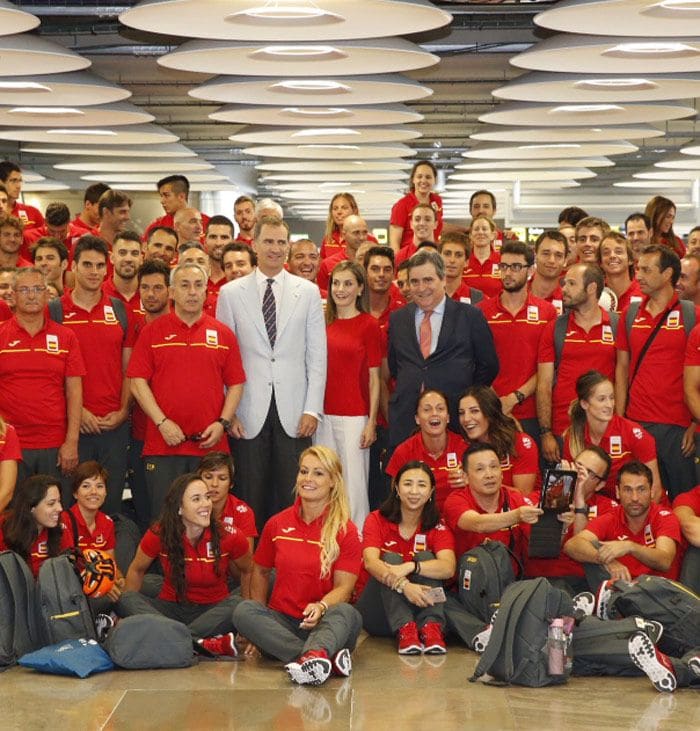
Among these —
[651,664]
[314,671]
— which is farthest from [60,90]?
[651,664]

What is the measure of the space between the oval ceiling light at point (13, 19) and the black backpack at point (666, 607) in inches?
193

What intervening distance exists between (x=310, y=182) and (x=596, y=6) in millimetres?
17970

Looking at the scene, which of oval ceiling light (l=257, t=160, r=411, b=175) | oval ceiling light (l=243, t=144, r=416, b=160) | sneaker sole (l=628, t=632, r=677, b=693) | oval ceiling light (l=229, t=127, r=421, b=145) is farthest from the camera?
oval ceiling light (l=257, t=160, r=411, b=175)

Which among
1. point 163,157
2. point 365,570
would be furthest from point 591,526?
point 163,157

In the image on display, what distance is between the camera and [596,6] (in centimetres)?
877

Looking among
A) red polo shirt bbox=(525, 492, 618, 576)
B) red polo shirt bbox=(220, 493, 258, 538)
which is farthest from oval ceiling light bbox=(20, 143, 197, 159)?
red polo shirt bbox=(525, 492, 618, 576)

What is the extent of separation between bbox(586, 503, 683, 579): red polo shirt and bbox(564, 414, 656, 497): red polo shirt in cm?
39

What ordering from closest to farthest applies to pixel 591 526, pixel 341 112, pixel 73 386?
pixel 591 526
pixel 73 386
pixel 341 112

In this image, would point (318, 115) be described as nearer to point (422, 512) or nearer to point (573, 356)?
point (573, 356)

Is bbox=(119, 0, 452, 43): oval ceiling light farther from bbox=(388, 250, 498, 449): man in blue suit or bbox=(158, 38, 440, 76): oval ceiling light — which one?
bbox=(388, 250, 498, 449): man in blue suit

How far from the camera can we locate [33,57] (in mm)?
10531

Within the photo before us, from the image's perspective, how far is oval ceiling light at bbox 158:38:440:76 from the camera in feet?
34.1

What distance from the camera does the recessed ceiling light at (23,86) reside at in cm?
1211

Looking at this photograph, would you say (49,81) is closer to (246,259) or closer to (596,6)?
(246,259)
